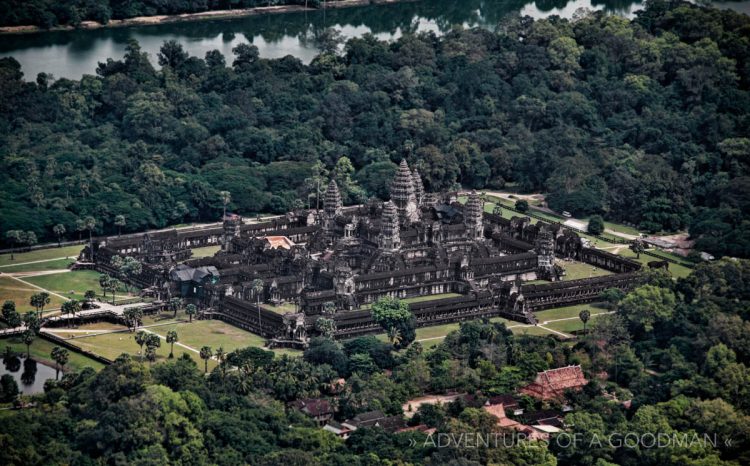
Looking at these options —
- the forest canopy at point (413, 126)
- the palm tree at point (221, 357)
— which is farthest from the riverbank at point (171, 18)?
the palm tree at point (221, 357)

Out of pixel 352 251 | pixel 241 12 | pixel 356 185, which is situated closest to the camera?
pixel 352 251

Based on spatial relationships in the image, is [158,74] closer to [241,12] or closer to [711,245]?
[241,12]

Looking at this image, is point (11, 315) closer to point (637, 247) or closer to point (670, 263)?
point (637, 247)

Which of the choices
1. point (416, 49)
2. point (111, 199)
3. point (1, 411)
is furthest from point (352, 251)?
point (416, 49)

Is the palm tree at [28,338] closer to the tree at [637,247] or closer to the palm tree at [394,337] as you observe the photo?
the palm tree at [394,337]

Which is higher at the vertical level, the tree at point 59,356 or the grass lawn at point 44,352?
the tree at point 59,356
